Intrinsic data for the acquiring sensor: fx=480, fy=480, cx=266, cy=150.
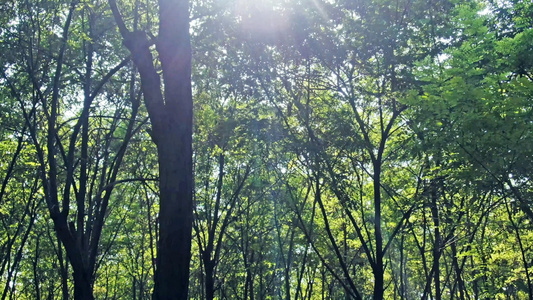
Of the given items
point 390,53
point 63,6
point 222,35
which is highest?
point 63,6

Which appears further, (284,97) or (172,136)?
(284,97)

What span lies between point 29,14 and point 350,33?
23.4 feet

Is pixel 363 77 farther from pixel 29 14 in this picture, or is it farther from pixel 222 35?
pixel 29 14

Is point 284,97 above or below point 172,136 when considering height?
above

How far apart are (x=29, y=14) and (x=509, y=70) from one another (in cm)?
972

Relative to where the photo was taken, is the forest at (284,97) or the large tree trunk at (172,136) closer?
the large tree trunk at (172,136)

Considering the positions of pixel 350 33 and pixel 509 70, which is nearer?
pixel 509 70

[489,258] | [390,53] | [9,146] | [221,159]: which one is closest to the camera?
[390,53]

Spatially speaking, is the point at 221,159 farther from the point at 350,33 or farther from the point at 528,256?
the point at 528,256

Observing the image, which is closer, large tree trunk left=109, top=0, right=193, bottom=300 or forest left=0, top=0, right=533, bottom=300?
large tree trunk left=109, top=0, right=193, bottom=300

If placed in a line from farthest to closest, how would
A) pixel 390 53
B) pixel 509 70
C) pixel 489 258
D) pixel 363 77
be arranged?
pixel 489 258 < pixel 363 77 < pixel 390 53 < pixel 509 70

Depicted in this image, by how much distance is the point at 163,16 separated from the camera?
602cm

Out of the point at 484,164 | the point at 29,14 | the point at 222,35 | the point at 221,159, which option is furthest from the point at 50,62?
the point at 484,164

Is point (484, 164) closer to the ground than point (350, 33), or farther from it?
closer to the ground
